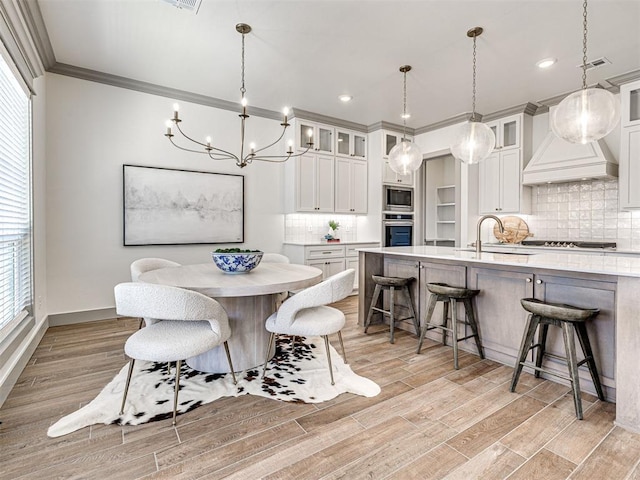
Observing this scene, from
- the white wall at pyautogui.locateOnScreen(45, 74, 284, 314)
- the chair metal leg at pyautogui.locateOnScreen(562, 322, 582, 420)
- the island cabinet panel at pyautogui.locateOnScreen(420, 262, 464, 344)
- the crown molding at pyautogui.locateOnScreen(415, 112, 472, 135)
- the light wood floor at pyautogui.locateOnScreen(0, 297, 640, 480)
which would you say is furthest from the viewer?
the crown molding at pyautogui.locateOnScreen(415, 112, 472, 135)

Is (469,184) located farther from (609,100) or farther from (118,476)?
(118,476)

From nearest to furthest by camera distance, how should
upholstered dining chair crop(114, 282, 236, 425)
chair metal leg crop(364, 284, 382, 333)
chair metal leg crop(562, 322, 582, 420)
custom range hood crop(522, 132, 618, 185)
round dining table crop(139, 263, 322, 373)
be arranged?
upholstered dining chair crop(114, 282, 236, 425), chair metal leg crop(562, 322, 582, 420), round dining table crop(139, 263, 322, 373), chair metal leg crop(364, 284, 382, 333), custom range hood crop(522, 132, 618, 185)

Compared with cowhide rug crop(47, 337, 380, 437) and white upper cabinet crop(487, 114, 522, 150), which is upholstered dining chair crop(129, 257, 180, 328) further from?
white upper cabinet crop(487, 114, 522, 150)

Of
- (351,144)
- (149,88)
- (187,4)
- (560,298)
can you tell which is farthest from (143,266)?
(351,144)

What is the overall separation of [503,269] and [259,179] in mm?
3539

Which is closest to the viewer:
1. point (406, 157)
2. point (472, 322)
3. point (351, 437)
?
Result: point (351, 437)

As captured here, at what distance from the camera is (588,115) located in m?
2.39

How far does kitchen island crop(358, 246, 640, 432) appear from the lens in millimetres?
1923

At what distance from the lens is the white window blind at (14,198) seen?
2398 millimetres

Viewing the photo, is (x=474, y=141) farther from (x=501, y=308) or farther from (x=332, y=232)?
(x=332, y=232)

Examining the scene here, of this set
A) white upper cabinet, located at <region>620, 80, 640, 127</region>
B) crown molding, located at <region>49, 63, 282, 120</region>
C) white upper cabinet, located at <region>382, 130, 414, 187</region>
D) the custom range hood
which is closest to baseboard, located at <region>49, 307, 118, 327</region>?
crown molding, located at <region>49, 63, 282, 120</region>

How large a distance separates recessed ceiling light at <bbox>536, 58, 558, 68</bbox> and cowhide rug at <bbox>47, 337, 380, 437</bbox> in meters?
3.66

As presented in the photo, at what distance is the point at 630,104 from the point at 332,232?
4118 mm

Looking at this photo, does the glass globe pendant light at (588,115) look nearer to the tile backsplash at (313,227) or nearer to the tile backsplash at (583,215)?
the tile backsplash at (583,215)
